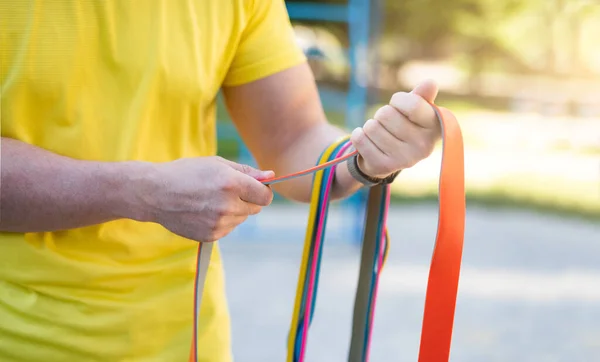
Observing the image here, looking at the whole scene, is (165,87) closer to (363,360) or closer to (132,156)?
(132,156)

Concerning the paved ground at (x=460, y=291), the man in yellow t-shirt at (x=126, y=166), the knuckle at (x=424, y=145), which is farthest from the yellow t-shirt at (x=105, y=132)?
the paved ground at (x=460, y=291)

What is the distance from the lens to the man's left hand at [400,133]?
1.11 meters

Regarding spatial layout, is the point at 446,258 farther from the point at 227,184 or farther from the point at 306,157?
the point at 306,157

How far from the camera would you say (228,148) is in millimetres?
10352

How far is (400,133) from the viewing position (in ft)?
3.70

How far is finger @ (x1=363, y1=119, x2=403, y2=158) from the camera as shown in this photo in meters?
1.14

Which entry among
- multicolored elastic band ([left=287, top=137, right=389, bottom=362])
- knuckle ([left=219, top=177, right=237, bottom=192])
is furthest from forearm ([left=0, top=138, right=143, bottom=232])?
multicolored elastic band ([left=287, top=137, right=389, bottom=362])

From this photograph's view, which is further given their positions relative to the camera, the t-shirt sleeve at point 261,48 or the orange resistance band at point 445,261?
the t-shirt sleeve at point 261,48

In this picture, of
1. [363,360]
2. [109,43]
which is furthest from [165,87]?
[363,360]

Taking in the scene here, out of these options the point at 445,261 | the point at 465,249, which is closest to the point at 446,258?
the point at 445,261

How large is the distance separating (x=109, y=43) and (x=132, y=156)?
167 millimetres

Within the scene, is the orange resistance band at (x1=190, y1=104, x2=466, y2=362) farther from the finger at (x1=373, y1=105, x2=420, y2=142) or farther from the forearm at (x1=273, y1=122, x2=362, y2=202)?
the forearm at (x1=273, y1=122, x2=362, y2=202)

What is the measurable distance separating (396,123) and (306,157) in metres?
0.31

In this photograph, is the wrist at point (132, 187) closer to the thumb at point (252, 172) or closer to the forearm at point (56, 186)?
the forearm at point (56, 186)
